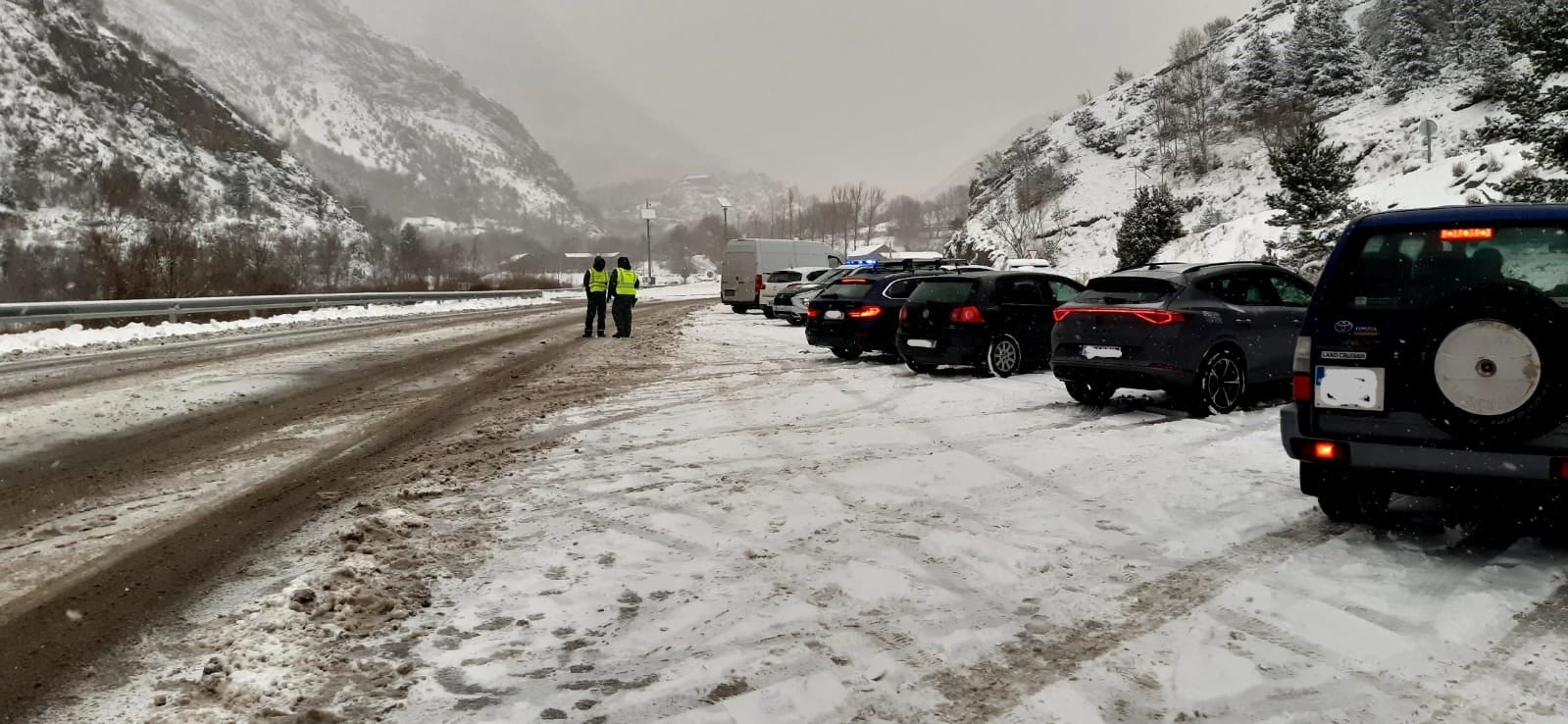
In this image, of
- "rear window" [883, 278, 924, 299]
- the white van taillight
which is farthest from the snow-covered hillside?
Result: the white van taillight

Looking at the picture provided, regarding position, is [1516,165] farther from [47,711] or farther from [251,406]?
[47,711]

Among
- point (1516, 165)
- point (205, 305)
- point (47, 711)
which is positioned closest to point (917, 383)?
point (47, 711)

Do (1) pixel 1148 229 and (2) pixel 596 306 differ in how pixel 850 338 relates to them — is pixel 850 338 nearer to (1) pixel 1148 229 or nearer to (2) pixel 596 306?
(2) pixel 596 306

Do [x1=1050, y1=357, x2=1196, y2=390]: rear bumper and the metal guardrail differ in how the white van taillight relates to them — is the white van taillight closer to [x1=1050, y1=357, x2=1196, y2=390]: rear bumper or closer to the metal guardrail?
[x1=1050, y1=357, x2=1196, y2=390]: rear bumper

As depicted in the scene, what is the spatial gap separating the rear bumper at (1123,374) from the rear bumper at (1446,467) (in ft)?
13.0

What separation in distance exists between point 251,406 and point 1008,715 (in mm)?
9234

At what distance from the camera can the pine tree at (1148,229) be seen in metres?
42.1

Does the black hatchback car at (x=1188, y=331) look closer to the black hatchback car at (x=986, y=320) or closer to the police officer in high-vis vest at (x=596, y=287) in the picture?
the black hatchback car at (x=986, y=320)

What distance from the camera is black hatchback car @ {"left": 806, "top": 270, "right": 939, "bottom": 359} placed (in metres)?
14.6

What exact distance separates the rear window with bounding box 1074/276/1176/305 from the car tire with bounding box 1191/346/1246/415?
743 mm

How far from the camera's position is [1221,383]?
30.0 feet

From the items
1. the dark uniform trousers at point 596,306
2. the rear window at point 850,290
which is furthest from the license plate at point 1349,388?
the dark uniform trousers at point 596,306

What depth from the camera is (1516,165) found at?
29.5 metres

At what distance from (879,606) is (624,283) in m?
15.9
